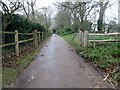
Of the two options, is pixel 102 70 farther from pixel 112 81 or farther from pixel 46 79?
pixel 46 79

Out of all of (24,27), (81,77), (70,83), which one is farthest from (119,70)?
(24,27)

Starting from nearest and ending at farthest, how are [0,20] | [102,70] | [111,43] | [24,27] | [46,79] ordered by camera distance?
1. [46,79]
2. [102,70]
3. [0,20]
4. [111,43]
5. [24,27]

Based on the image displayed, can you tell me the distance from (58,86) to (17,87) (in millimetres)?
959

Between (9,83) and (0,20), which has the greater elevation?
(0,20)

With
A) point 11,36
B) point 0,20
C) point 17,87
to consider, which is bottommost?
point 17,87

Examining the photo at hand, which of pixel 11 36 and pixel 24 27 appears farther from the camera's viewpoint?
pixel 24 27

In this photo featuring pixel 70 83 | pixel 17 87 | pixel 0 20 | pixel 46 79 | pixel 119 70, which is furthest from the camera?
pixel 0 20

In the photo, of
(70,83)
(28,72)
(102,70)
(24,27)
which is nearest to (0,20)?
(24,27)

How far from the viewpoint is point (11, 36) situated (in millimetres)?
12594

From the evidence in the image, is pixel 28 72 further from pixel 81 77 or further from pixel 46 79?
pixel 81 77

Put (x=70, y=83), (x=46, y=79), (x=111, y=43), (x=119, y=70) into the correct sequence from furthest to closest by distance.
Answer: (x=111, y=43) → (x=119, y=70) → (x=46, y=79) → (x=70, y=83)

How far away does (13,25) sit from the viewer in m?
14.1

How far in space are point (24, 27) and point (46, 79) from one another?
10.5 metres

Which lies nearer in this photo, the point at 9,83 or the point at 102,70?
the point at 9,83
